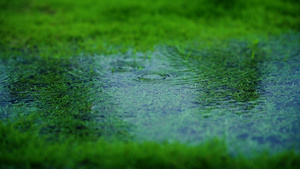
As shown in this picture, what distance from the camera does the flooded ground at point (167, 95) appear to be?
7.22ft

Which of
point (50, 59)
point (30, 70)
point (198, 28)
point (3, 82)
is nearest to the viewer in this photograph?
point (3, 82)

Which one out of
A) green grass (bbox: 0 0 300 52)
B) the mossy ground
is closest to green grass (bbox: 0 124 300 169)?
the mossy ground

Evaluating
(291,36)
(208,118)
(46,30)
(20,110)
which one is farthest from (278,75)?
(46,30)

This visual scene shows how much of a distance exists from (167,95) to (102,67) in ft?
4.04

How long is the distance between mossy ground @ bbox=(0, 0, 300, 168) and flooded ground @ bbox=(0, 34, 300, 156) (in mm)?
21

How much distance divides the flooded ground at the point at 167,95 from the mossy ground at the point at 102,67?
0.02 meters

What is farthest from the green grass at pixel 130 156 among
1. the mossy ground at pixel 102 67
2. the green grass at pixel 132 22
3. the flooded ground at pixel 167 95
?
the green grass at pixel 132 22

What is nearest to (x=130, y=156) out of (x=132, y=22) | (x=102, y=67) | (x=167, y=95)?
(x=167, y=95)

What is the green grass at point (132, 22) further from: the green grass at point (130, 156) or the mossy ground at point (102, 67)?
the green grass at point (130, 156)

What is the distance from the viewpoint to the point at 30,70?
3.54m

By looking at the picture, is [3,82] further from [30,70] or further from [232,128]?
[232,128]

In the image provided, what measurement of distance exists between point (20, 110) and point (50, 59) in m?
1.54

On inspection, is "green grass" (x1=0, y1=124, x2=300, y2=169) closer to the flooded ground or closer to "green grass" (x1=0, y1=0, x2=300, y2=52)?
the flooded ground

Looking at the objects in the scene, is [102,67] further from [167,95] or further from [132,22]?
[132,22]
